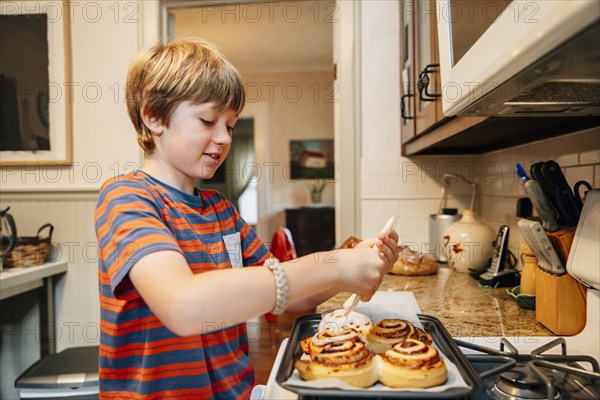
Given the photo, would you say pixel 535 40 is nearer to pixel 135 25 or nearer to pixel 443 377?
pixel 443 377

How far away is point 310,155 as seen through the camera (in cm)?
509

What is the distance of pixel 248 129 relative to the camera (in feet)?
19.6

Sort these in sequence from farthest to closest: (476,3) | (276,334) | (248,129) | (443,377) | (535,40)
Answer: (248,129), (276,334), (476,3), (443,377), (535,40)

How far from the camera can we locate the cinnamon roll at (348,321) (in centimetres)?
77

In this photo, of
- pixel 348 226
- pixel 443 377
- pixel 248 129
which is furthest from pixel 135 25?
pixel 248 129

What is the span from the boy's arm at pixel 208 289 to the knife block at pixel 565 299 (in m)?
0.50

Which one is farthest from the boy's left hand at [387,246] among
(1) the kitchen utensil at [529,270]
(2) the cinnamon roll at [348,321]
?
(1) the kitchen utensil at [529,270]

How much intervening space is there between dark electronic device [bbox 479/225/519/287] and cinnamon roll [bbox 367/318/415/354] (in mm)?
739

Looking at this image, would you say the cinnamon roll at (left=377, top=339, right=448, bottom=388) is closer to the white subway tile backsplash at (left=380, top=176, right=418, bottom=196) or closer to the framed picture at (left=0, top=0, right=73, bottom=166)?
the white subway tile backsplash at (left=380, top=176, right=418, bottom=196)

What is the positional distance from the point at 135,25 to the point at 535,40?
1.95 metres

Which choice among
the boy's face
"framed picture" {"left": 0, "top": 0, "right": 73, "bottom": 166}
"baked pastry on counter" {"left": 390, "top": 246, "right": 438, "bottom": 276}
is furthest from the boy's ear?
"framed picture" {"left": 0, "top": 0, "right": 73, "bottom": 166}

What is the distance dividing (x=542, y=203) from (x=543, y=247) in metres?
0.09

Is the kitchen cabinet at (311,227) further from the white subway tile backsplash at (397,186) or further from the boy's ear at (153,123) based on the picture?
the boy's ear at (153,123)

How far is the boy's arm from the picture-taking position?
559 millimetres
